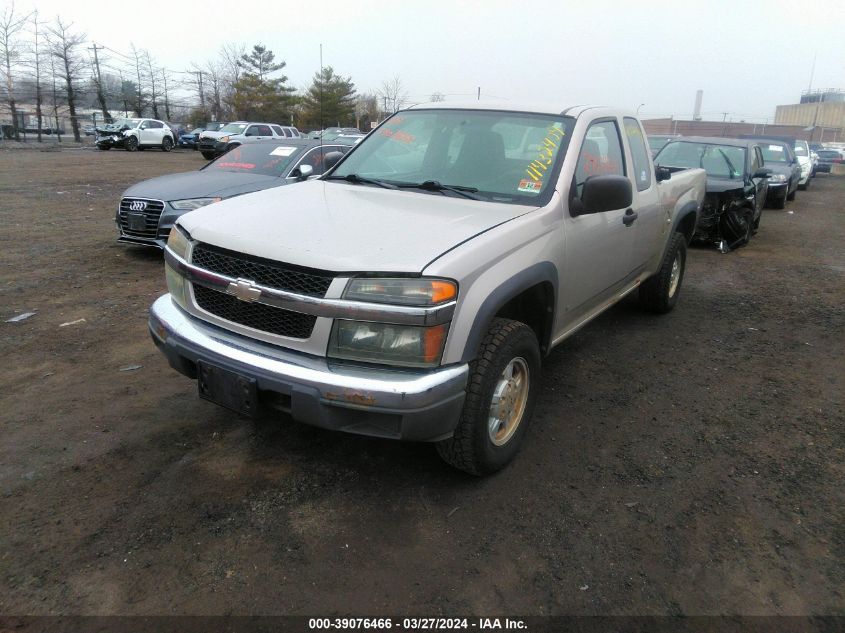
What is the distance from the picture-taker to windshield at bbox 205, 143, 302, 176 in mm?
7969

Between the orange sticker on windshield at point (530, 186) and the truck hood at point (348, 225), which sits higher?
the orange sticker on windshield at point (530, 186)

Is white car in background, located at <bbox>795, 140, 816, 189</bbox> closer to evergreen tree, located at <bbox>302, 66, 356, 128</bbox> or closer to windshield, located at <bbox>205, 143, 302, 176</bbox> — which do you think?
windshield, located at <bbox>205, 143, 302, 176</bbox>

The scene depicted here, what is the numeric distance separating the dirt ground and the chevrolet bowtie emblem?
99 centimetres

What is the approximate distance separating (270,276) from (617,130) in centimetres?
297

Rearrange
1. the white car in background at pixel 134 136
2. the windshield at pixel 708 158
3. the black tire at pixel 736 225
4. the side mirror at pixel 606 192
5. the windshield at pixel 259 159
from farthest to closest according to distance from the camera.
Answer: the white car in background at pixel 134 136
the windshield at pixel 708 158
the black tire at pixel 736 225
the windshield at pixel 259 159
the side mirror at pixel 606 192

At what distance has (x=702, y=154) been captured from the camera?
10172 mm

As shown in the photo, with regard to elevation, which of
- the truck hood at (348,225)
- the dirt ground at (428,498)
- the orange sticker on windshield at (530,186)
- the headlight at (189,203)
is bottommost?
the dirt ground at (428,498)

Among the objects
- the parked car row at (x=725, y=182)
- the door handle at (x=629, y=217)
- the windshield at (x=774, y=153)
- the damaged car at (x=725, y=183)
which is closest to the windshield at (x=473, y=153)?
the door handle at (x=629, y=217)

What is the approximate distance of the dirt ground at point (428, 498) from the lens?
2.41 meters

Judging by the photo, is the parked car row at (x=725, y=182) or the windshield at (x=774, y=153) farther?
the windshield at (x=774, y=153)

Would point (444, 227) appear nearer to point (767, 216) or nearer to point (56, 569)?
point (56, 569)

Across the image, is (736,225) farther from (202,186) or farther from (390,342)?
(390,342)

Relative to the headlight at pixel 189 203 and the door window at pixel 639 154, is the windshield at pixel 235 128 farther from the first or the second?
the door window at pixel 639 154

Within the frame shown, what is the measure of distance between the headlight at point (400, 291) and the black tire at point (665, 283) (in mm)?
3666
